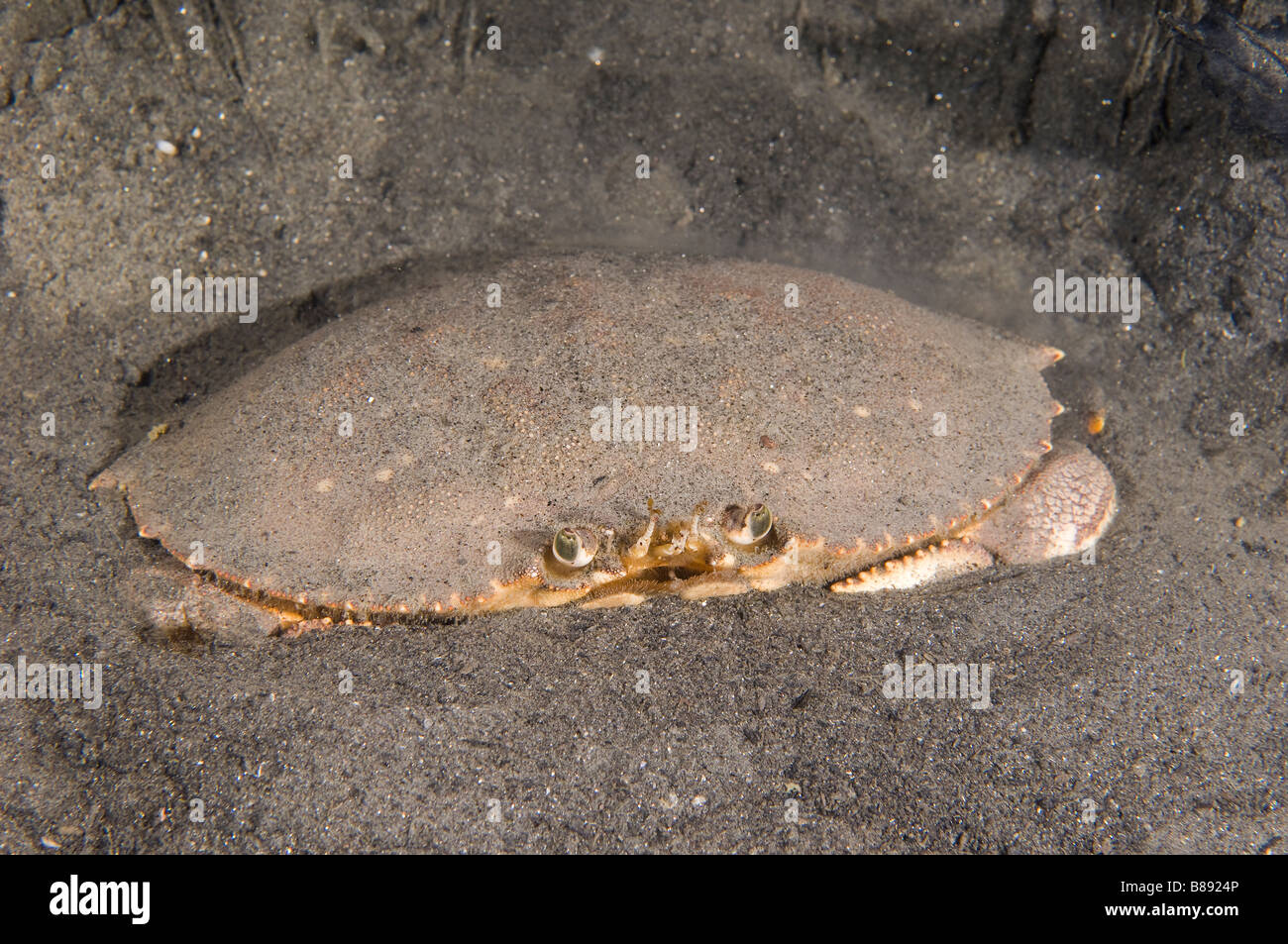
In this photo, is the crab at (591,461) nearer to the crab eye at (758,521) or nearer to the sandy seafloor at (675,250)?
the crab eye at (758,521)

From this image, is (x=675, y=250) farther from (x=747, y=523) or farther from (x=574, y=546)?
(x=574, y=546)

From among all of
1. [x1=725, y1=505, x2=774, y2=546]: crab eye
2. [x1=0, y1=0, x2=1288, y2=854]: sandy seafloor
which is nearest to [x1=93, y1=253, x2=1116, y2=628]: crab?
[x1=725, y1=505, x2=774, y2=546]: crab eye

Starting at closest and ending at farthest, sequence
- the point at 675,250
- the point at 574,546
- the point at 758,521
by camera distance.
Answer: the point at 574,546 → the point at 758,521 → the point at 675,250

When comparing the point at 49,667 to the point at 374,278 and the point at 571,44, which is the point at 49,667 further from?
the point at 571,44

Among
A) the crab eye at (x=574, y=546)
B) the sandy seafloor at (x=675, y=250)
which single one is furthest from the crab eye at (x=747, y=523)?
the crab eye at (x=574, y=546)

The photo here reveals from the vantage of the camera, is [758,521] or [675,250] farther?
[675,250]

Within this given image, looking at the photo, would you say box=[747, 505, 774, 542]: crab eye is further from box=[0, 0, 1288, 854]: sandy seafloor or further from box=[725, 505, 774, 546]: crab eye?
box=[0, 0, 1288, 854]: sandy seafloor

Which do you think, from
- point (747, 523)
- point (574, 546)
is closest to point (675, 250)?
point (747, 523)
